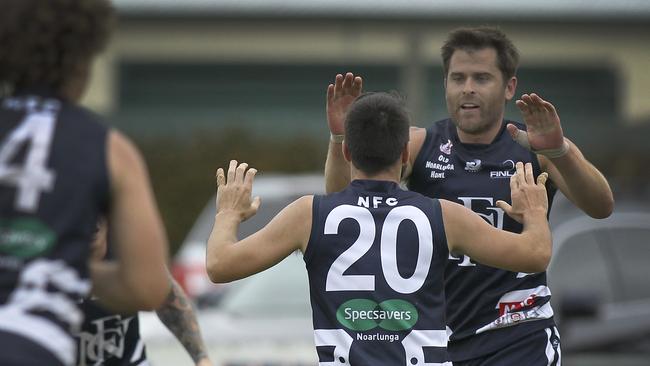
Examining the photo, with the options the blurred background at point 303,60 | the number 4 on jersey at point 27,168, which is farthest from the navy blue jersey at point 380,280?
the blurred background at point 303,60

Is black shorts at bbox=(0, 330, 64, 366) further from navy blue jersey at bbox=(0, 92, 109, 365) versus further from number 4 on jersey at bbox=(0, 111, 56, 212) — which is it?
number 4 on jersey at bbox=(0, 111, 56, 212)

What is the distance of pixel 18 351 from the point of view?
13.1 ft

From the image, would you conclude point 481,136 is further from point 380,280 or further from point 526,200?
point 380,280

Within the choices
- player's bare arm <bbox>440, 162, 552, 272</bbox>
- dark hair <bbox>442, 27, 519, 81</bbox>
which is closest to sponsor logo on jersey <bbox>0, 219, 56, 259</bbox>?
player's bare arm <bbox>440, 162, 552, 272</bbox>

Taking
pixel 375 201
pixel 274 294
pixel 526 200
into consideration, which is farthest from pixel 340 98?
pixel 274 294

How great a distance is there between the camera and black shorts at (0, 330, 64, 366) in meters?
3.99

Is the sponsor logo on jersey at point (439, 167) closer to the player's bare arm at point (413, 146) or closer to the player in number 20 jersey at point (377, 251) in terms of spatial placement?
the player's bare arm at point (413, 146)

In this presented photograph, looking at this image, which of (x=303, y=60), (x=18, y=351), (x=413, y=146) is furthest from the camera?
(x=303, y=60)

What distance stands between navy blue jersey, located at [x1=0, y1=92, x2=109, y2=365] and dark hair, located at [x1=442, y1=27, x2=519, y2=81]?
9.23 ft

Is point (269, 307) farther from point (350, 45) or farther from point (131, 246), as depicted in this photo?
point (350, 45)

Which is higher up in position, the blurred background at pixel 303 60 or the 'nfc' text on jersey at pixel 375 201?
the blurred background at pixel 303 60

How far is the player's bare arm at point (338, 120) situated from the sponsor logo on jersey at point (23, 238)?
227cm

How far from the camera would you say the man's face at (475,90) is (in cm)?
641

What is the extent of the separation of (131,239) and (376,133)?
57.9 inches
